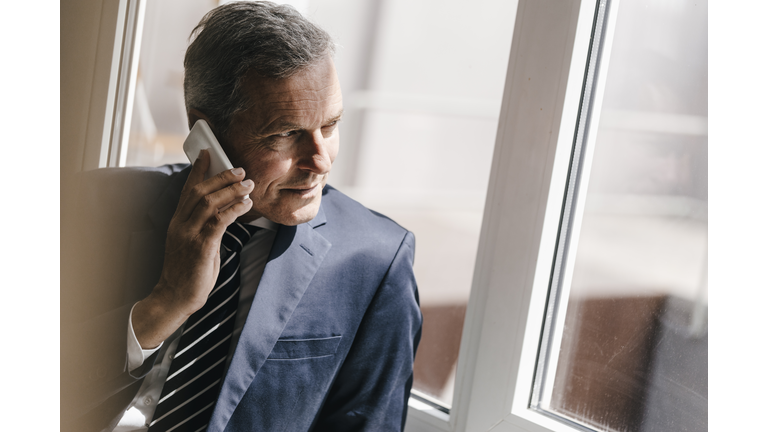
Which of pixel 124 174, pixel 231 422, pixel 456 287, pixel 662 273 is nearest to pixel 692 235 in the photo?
pixel 662 273

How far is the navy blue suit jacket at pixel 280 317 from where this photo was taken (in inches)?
34.1

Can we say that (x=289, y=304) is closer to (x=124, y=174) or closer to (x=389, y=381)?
(x=389, y=381)

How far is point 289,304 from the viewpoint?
0.90 metres

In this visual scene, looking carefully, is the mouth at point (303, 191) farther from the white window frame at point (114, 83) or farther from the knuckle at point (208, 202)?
the white window frame at point (114, 83)

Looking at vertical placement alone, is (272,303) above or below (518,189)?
below

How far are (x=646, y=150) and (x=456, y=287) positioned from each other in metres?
0.47

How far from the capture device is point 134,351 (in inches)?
34.1

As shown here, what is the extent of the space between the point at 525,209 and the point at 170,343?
0.67 m

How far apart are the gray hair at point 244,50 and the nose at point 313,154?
0.10 m

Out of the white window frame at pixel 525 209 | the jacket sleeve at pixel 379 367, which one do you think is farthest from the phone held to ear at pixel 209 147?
the white window frame at pixel 525 209

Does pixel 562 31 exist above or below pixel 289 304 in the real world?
above

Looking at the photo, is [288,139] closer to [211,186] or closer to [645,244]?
[211,186]

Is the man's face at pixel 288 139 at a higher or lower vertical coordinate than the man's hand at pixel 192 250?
higher

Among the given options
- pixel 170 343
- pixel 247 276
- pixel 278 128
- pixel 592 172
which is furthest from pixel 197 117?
pixel 592 172
